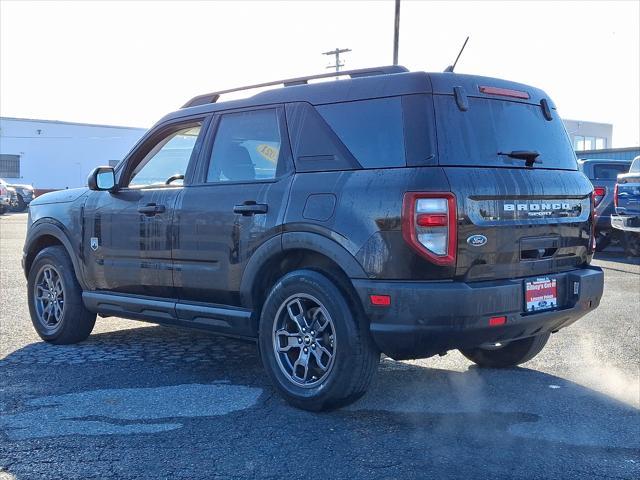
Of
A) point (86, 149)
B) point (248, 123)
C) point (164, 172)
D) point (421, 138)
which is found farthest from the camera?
point (86, 149)

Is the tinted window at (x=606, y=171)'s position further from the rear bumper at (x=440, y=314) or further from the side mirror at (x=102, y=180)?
the rear bumper at (x=440, y=314)

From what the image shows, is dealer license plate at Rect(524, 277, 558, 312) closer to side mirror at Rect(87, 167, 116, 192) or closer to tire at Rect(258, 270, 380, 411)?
tire at Rect(258, 270, 380, 411)

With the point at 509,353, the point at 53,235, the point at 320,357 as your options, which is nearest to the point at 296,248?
the point at 320,357

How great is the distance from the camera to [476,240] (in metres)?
4.38

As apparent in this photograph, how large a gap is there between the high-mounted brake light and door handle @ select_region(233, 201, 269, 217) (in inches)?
60.7

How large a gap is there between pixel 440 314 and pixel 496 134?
127cm

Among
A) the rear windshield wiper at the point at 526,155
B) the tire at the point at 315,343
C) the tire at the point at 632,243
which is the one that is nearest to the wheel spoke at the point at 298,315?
the tire at the point at 315,343

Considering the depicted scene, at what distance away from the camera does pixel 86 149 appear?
2266 inches

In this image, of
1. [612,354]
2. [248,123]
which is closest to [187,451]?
[248,123]

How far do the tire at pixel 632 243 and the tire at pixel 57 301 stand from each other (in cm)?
1180

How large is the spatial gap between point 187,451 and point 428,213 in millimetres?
1789

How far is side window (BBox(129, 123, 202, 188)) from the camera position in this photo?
5.86 meters

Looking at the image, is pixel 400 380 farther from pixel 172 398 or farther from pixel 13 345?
pixel 13 345

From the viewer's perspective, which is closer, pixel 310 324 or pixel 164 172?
pixel 310 324
